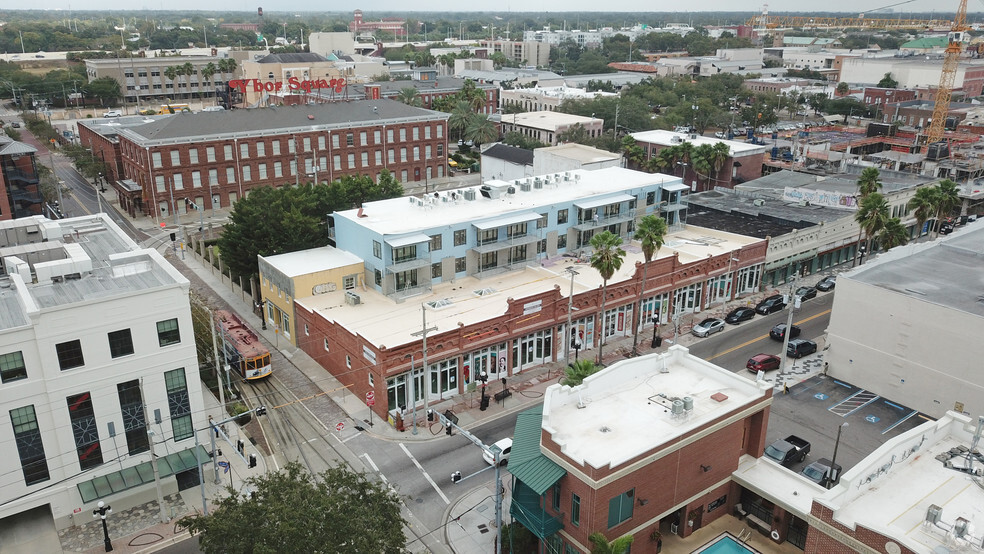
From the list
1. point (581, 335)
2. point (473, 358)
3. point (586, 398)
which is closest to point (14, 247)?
point (473, 358)

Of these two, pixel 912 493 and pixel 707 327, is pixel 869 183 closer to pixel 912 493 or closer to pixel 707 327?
pixel 707 327

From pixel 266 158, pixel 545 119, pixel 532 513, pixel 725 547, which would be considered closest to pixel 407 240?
pixel 532 513

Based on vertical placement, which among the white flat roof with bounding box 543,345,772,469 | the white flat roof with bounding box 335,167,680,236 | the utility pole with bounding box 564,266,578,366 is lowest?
the utility pole with bounding box 564,266,578,366

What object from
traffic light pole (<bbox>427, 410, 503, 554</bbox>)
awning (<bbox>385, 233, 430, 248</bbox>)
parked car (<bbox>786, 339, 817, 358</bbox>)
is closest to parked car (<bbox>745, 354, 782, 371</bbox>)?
parked car (<bbox>786, 339, 817, 358</bbox>)

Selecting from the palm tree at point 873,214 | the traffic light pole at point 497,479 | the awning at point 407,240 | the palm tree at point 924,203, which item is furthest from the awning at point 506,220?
the palm tree at point 924,203

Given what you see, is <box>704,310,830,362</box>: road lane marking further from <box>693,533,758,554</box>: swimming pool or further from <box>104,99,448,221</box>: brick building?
<box>104,99,448,221</box>: brick building

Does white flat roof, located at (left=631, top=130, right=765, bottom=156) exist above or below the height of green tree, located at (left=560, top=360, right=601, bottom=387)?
A: above
